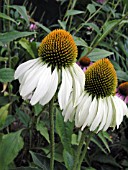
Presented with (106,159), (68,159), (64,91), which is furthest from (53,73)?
(106,159)

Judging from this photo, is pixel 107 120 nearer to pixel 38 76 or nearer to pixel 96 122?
pixel 96 122

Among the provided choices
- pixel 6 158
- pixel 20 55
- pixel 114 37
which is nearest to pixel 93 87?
pixel 6 158

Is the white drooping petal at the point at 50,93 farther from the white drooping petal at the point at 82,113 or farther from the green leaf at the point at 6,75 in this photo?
the green leaf at the point at 6,75

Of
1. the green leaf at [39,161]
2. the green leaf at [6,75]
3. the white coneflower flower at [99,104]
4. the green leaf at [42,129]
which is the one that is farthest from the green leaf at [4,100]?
the white coneflower flower at [99,104]

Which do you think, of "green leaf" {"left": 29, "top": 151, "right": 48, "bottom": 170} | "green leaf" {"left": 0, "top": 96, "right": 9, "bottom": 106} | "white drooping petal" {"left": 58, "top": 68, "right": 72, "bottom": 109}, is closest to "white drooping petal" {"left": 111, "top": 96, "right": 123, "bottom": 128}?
"white drooping petal" {"left": 58, "top": 68, "right": 72, "bottom": 109}

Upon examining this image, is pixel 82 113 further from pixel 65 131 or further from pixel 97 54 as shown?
pixel 97 54

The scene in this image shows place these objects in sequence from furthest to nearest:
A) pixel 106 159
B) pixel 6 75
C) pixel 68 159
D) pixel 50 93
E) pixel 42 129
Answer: pixel 106 159, pixel 42 129, pixel 6 75, pixel 68 159, pixel 50 93

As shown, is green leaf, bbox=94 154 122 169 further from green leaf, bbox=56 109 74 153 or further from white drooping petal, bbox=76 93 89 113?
white drooping petal, bbox=76 93 89 113
